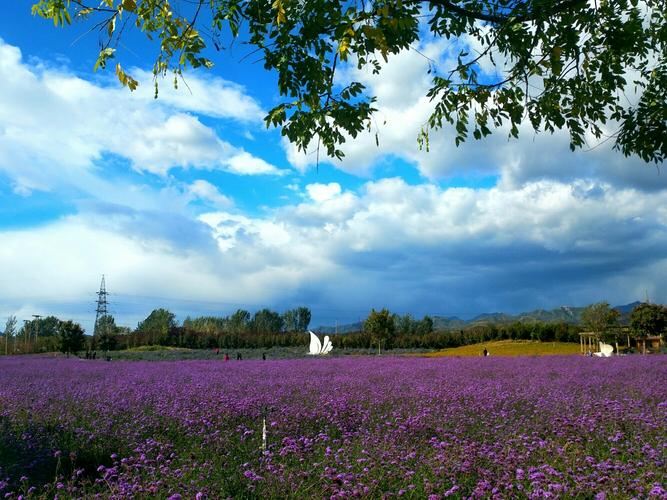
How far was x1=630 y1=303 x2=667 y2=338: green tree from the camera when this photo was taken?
39.6 meters

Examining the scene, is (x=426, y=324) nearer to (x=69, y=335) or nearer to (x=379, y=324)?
(x=379, y=324)

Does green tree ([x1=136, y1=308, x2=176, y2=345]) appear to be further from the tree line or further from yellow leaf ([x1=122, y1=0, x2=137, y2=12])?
yellow leaf ([x1=122, y1=0, x2=137, y2=12])

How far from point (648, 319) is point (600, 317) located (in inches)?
127

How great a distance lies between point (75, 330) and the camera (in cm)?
4616

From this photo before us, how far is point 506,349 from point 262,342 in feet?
90.2

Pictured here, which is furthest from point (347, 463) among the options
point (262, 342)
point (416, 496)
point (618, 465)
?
point (262, 342)

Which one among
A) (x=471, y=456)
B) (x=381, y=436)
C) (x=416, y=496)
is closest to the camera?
(x=416, y=496)

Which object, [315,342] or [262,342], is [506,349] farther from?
[262,342]

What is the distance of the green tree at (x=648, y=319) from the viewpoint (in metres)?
39.6

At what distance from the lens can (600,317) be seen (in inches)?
1634

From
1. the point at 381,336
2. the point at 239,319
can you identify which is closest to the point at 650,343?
the point at 381,336

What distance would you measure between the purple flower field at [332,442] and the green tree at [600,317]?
32.9m

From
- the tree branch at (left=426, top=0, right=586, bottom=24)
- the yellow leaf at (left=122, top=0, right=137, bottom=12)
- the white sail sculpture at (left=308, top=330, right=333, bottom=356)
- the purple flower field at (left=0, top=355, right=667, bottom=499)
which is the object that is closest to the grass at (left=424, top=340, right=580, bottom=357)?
the white sail sculpture at (left=308, top=330, right=333, bottom=356)

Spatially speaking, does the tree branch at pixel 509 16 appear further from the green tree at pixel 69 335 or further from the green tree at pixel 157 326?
the green tree at pixel 157 326
